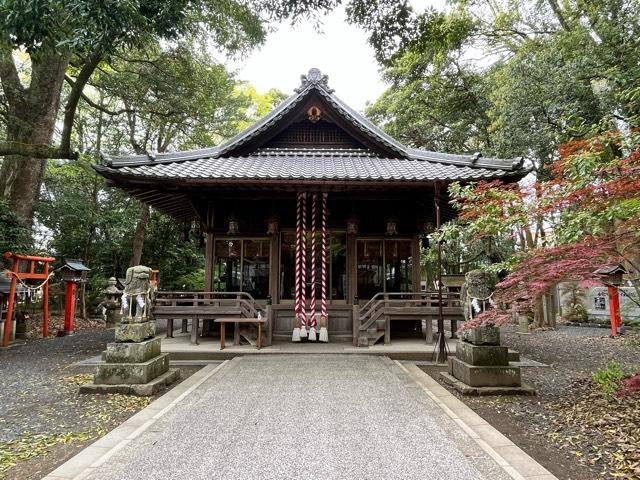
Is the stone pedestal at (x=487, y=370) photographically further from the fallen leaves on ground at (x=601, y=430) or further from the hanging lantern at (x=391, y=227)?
the hanging lantern at (x=391, y=227)

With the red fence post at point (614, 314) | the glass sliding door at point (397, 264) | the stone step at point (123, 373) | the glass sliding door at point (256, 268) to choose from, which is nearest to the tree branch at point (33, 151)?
the glass sliding door at point (256, 268)

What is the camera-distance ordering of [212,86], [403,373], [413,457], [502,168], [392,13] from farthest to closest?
1. [212,86]
2. [502,168]
3. [392,13]
4. [403,373]
5. [413,457]

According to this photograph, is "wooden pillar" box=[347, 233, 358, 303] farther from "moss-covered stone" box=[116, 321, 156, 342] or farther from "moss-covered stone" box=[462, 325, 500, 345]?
"moss-covered stone" box=[116, 321, 156, 342]

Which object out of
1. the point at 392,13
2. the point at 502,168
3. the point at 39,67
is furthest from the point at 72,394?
the point at 39,67

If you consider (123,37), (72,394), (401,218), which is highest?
(123,37)

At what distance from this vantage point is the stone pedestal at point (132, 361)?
5.21 m

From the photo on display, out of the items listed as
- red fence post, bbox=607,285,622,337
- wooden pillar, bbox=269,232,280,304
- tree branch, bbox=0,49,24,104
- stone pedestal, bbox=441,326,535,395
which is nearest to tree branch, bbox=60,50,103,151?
tree branch, bbox=0,49,24,104

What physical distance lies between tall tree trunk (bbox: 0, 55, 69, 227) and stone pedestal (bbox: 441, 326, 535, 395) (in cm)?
1249

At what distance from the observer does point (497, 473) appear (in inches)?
114

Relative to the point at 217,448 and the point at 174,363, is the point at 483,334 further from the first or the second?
the point at 174,363

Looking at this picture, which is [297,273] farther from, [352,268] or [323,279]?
[352,268]

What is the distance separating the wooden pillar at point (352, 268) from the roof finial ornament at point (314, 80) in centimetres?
435

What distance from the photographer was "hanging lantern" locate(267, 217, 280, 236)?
30.6ft

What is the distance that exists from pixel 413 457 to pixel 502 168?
293 inches
